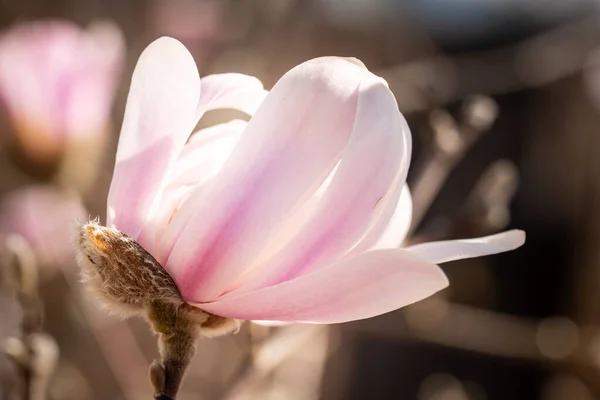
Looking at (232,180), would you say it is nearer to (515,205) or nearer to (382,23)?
(382,23)

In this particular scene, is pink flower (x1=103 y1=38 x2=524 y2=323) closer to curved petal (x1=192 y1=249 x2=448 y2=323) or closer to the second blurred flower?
curved petal (x1=192 y1=249 x2=448 y2=323)

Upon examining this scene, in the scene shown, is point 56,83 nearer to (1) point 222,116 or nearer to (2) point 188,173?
(1) point 222,116

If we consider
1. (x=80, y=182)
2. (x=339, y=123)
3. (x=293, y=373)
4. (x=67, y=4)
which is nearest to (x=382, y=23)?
(x=67, y=4)

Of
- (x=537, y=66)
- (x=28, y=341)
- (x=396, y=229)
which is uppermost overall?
(x=396, y=229)

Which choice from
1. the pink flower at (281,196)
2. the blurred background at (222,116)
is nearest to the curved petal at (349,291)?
the pink flower at (281,196)

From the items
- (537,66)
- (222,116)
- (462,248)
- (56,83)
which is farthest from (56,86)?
(537,66)

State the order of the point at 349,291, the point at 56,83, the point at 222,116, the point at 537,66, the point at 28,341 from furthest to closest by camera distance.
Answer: the point at 537,66
the point at 222,116
the point at 56,83
the point at 28,341
the point at 349,291
